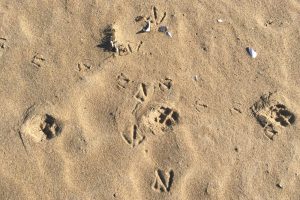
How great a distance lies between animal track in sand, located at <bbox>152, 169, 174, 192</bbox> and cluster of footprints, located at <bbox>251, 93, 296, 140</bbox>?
81 cm

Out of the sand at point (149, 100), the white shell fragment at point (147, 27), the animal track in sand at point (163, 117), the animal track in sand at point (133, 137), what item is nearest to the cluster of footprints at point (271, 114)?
the sand at point (149, 100)

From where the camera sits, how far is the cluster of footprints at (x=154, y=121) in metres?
3.16

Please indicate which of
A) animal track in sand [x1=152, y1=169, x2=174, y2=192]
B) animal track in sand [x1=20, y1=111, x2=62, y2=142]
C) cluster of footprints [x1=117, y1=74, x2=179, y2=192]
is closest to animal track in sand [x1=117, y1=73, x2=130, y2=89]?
cluster of footprints [x1=117, y1=74, x2=179, y2=192]

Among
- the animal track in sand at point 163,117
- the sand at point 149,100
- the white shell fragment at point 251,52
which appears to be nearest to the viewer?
the sand at point 149,100

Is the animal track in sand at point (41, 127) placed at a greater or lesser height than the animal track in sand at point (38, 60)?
lesser

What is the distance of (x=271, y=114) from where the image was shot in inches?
131

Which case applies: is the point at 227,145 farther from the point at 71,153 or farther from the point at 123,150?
the point at 71,153

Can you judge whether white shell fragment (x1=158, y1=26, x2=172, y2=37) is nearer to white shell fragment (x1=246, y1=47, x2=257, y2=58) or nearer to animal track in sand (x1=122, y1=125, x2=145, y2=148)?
white shell fragment (x1=246, y1=47, x2=257, y2=58)

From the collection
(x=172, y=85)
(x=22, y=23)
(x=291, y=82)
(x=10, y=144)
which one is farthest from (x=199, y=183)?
(x=22, y=23)

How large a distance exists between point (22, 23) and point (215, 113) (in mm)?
1692

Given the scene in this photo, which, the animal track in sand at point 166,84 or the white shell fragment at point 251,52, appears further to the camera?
the white shell fragment at point 251,52

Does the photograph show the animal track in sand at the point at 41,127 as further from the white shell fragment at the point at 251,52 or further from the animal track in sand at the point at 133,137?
Answer: the white shell fragment at the point at 251,52

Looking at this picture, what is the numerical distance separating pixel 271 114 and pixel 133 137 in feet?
3.58

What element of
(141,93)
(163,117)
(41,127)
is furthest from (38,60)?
(163,117)
